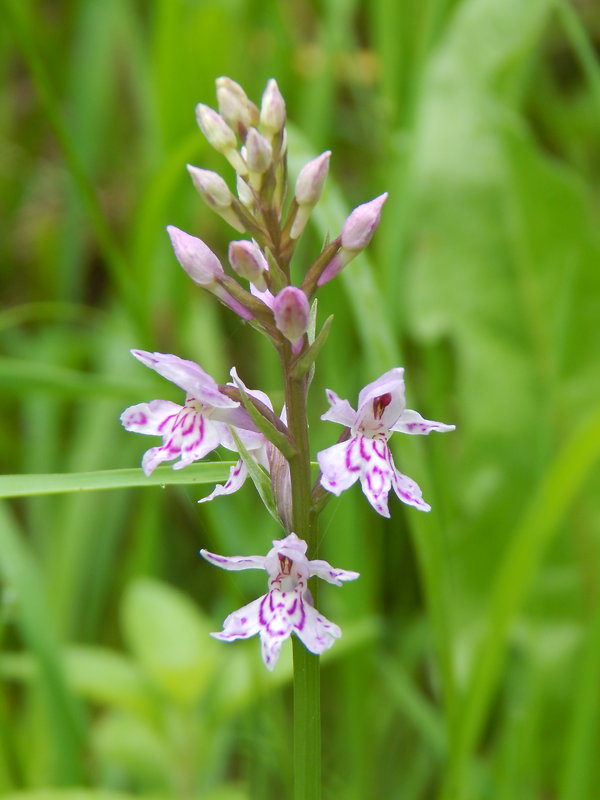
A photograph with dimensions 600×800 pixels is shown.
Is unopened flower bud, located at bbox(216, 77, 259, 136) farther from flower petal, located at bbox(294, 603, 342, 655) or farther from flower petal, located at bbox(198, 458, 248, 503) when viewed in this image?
flower petal, located at bbox(294, 603, 342, 655)

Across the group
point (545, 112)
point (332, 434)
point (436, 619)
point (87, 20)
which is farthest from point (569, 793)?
point (87, 20)

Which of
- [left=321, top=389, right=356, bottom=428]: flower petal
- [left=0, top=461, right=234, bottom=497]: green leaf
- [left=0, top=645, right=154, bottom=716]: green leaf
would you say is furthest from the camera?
[left=0, top=645, right=154, bottom=716]: green leaf

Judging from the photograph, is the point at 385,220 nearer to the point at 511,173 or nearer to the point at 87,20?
the point at 511,173

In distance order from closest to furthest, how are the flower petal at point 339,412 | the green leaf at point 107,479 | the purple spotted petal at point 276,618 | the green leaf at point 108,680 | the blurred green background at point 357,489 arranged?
the purple spotted petal at point 276,618 < the flower petal at point 339,412 < the green leaf at point 107,479 < the blurred green background at point 357,489 < the green leaf at point 108,680

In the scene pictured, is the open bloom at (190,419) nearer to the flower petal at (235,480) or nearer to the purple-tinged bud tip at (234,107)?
the flower petal at (235,480)

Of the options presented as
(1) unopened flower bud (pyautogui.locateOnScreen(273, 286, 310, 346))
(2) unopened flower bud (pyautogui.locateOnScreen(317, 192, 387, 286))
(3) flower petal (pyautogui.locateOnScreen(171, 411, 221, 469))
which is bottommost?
(3) flower petal (pyautogui.locateOnScreen(171, 411, 221, 469))

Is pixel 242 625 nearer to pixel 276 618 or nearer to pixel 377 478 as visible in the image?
pixel 276 618

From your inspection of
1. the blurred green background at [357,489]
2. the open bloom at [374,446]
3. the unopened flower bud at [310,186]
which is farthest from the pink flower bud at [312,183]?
the blurred green background at [357,489]

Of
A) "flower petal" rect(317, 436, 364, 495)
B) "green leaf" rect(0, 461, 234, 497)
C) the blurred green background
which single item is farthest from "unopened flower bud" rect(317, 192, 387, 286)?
the blurred green background
